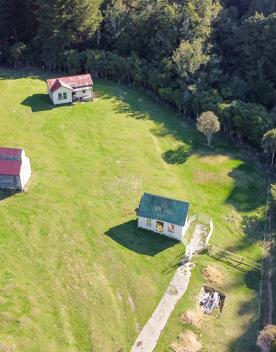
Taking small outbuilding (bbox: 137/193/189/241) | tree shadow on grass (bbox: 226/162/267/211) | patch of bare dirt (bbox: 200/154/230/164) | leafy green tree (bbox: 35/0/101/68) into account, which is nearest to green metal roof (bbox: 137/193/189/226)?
small outbuilding (bbox: 137/193/189/241)

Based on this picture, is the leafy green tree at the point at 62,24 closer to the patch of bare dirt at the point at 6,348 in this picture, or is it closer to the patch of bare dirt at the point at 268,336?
the patch of bare dirt at the point at 6,348

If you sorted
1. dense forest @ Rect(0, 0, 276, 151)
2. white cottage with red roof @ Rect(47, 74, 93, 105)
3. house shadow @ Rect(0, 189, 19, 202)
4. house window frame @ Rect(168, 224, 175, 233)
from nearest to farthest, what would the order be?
house window frame @ Rect(168, 224, 175, 233), house shadow @ Rect(0, 189, 19, 202), white cottage with red roof @ Rect(47, 74, 93, 105), dense forest @ Rect(0, 0, 276, 151)

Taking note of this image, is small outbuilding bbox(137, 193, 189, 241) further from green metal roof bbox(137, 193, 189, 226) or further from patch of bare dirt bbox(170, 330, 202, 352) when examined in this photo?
patch of bare dirt bbox(170, 330, 202, 352)

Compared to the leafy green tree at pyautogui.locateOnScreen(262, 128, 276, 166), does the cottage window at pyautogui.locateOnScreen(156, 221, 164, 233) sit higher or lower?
lower

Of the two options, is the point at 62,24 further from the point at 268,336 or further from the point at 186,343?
the point at 268,336

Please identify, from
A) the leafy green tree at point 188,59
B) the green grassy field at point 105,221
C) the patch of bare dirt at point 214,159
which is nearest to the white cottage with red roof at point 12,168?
the green grassy field at point 105,221

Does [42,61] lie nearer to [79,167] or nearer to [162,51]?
[162,51]
